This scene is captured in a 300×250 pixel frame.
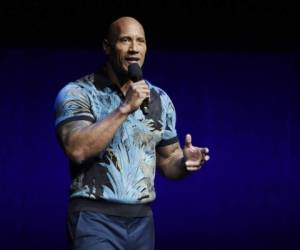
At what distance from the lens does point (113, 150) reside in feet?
7.08

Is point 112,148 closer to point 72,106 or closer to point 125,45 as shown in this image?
point 72,106

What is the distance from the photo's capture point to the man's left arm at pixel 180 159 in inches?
87.7

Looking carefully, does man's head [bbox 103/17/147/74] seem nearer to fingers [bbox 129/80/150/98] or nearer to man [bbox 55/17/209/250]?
man [bbox 55/17/209/250]

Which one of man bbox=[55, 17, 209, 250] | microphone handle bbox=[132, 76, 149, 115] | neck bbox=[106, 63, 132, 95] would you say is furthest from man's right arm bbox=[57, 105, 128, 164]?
neck bbox=[106, 63, 132, 95]

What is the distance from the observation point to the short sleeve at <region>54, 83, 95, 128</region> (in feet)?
6.98

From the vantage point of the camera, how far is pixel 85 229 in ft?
6.89

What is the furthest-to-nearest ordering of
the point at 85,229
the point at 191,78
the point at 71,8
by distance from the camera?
the point at 191,78, the point at 71,8, the point at 85,229

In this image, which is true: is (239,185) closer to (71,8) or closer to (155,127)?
(71,8)

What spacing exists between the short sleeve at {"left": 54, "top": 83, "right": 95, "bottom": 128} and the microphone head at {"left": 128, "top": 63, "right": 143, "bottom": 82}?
15 cm

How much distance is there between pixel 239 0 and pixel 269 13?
0.20 m

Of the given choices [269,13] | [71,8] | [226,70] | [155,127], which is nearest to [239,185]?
[226,70]

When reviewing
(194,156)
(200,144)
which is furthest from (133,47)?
(200,144)

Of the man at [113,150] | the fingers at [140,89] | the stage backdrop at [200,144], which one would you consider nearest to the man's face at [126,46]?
the man at [113,150]

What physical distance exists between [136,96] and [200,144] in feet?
8.80
